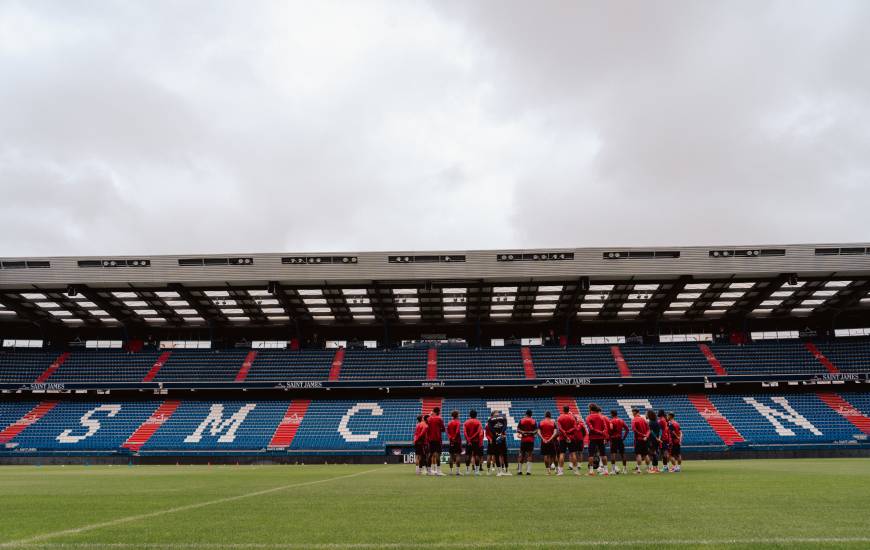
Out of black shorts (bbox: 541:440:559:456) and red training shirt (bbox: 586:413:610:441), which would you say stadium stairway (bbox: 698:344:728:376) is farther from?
red training shirt (bbox: 586:413:610:441)

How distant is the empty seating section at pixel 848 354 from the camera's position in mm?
40875

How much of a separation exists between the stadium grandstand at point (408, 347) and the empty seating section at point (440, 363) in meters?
0.17

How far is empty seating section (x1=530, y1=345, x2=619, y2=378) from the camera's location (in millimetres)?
40781

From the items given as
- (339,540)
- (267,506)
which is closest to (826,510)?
(339,540)

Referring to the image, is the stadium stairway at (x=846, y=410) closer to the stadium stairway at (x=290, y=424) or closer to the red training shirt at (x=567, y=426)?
the red training shirt at (x=567, y=426)

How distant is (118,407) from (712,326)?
42796 millimetres

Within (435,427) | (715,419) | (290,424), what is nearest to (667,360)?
(715,419)

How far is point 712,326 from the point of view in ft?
154

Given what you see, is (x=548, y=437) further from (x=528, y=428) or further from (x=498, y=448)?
(x=498, y=448)

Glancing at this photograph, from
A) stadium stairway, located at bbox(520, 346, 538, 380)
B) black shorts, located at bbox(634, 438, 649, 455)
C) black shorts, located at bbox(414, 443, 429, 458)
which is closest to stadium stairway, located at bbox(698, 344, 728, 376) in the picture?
stadium stairway, located at bbox(520, 346, 538, 380)

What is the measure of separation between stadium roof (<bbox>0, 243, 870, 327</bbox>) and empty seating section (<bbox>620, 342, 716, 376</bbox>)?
2497 millimetres

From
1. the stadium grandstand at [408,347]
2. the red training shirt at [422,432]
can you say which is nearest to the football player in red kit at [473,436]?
the red training shirt at [422,432]

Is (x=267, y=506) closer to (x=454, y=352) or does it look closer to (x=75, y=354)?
(x=454, y=352)

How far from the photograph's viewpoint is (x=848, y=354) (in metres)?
42.3
